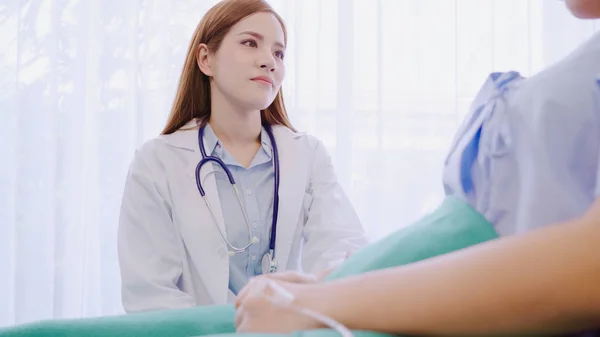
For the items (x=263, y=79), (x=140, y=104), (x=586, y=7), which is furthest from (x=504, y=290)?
(x=140, y=104)

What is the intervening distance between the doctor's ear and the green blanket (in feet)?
3.37

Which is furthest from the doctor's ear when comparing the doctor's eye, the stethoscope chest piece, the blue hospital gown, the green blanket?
the blue hospital gown

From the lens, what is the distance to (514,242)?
1.42ft

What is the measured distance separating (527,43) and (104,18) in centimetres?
158

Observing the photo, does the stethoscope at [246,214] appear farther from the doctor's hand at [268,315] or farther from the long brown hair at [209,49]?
the doctor's hand at [268,315]

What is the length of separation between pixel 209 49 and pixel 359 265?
1152 mm

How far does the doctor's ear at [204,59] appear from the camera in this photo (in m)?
1.66

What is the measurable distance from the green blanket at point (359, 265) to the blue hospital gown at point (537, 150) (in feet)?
0.07

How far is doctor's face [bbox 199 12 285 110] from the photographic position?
1.58 metres

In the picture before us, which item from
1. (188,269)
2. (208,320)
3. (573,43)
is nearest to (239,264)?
(188,269)

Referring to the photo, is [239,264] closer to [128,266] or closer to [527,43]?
[128,266]

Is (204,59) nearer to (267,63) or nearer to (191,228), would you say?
(267,63)

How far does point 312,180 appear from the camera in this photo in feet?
5.42

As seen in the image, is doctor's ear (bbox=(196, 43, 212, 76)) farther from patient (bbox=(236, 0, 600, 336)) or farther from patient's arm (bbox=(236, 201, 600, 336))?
patient's arm (bbox=(236, 201, 600, 336))
